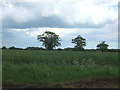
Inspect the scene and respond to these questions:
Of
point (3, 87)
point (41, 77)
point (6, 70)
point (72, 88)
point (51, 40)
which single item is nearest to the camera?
point (72, 88)

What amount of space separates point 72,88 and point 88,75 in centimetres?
248

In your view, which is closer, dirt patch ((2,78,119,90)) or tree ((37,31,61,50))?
dirt patch ((2,78,119,90))

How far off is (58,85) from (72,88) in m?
0.54

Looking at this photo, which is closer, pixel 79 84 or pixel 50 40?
A: pixel 79 84

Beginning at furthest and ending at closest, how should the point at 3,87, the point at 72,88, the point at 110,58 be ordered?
the point at 110,58 < the point at 3,87 < the point at 72,88

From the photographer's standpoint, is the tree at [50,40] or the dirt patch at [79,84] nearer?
the dirt patch at [79,84]

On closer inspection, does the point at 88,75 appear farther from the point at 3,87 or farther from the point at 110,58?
the point at 110,58

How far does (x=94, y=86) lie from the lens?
11.8 meters

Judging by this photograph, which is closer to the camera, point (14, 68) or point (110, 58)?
point (14, 68)

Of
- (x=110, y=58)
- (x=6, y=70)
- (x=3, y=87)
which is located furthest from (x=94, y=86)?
(x=110, y=58)

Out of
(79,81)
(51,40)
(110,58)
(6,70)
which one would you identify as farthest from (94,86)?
(51,40)

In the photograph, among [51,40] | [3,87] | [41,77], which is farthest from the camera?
[51,40]

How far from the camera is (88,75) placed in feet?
44.2

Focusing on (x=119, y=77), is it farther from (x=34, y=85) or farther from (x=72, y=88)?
(x=34, y=85)
